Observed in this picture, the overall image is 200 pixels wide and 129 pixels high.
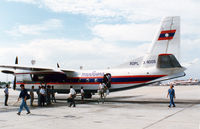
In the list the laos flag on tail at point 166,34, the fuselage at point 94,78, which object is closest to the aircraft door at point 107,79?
the fuselage at point 94,78

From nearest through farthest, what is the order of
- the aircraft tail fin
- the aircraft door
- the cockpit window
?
the cockpit window
the aircraft tail fin
the aircraft door

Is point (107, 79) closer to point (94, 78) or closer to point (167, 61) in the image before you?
point (94, 78)

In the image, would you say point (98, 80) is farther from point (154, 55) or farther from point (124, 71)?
point (154, 55)

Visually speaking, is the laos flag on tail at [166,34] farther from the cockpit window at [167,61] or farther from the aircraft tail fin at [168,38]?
the cockpit window at [167,61]

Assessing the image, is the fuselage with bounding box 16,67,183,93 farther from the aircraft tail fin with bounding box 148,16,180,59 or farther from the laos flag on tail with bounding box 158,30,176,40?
the laos flag on tail with bounding box 158,30,176,40

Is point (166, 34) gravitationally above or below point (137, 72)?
above

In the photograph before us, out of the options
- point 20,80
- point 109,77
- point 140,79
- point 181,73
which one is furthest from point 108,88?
point 20,80

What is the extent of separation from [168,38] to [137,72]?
4.33 metres

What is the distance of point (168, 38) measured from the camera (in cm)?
2058

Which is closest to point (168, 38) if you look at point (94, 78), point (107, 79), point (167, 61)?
point (167, 61)

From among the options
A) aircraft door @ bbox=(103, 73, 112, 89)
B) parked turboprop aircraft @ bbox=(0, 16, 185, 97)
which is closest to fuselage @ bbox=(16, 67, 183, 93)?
parked turboprop aircraft @ bbox=(0, 16, 185, 97)

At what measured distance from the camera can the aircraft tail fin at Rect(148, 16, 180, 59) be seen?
20203mm

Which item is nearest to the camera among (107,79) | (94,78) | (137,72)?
(137,72)

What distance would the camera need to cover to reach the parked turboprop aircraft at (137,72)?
789 inches
